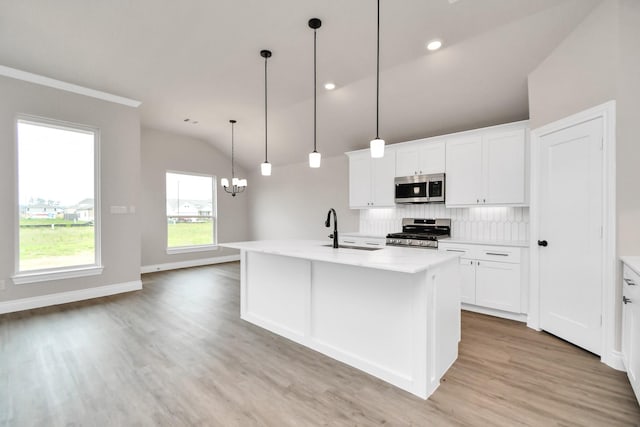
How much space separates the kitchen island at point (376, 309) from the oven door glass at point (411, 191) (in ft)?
7.22

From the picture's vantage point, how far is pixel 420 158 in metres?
4.57

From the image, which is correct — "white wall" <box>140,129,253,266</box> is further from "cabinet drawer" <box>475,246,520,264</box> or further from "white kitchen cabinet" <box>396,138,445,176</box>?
"cabinet drawer" <box>475,246,520,264</box>

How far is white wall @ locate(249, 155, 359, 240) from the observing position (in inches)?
242

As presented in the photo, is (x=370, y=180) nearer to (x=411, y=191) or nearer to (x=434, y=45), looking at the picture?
(x=411, y=191)

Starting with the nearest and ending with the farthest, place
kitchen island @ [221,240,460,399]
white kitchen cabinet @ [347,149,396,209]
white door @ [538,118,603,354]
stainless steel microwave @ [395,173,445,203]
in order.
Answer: kitchen island @ [221,240,460,399] → white door @ [538,118,603,354] → stainless steel microwave @ [395,173,445,203] → white kitchen cabinet @ [347,149,396,209]

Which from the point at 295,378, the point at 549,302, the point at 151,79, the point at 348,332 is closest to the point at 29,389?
the point at 295,378

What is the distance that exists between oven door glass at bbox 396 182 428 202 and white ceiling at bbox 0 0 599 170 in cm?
91

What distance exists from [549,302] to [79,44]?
5770 mm

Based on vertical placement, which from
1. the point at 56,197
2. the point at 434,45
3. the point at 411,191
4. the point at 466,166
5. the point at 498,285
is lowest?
the point at 498,285

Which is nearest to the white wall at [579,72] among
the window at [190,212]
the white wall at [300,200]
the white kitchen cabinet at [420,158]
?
the white kitchen cabinet at [420,158]

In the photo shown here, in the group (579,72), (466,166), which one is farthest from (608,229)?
(466,166)

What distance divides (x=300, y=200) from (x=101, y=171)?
3.82m

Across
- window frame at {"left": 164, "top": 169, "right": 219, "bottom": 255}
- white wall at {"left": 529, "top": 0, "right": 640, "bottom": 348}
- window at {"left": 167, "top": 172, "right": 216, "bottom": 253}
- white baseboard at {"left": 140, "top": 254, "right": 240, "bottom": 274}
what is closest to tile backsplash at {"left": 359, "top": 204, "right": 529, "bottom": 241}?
white wall at {"left": 529, "top": 0, "right": 640, "bottom": 348}

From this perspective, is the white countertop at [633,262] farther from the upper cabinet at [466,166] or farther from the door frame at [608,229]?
the upper cabinet at [466,166]
